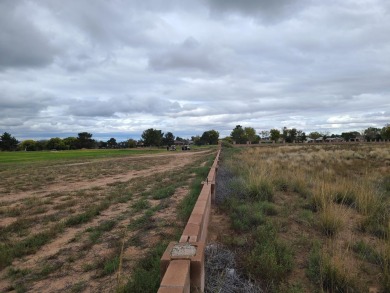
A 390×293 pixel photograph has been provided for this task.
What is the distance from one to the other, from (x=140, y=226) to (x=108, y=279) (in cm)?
222

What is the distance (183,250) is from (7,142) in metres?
135

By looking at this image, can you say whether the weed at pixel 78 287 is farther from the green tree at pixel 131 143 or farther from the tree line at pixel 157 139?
the green tree at pixel 131 143

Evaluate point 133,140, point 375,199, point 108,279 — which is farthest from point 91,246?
point 133,140

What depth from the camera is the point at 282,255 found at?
425 cm

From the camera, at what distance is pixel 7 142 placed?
116 metres

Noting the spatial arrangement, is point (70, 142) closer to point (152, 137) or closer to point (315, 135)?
point (152, 137)

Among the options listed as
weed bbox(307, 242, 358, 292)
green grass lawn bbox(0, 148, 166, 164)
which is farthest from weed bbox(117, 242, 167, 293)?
green grass lawn bbox(0, 148, 166, 164)

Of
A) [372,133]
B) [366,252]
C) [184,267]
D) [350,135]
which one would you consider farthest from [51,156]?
[350,135]

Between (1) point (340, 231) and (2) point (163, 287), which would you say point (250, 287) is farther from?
(1) point (340, 231)

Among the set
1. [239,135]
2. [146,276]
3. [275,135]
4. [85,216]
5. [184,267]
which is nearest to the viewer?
[184,267]

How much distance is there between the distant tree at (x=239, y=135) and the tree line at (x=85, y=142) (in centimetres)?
868

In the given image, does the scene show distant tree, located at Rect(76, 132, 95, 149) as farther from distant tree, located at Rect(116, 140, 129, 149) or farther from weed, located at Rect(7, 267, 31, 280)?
weed, located at Rect(7, 267, 31, 280)

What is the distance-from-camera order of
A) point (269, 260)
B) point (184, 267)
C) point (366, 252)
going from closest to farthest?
point (184, 267) < point (269, 260) < point (366, 252)

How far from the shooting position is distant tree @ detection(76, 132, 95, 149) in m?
129
